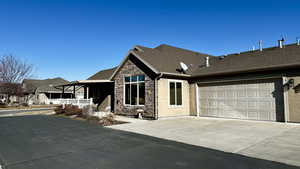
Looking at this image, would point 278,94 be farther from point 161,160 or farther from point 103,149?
point 103,149

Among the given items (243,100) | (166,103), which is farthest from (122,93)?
(243,100)

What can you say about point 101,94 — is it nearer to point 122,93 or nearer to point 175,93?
point 122,93

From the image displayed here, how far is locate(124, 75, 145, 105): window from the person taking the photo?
13320 mm

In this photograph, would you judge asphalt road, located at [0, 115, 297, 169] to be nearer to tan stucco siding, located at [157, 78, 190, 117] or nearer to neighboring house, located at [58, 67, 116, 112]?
tan stucco siding, located at [157, 78, 190, 117]

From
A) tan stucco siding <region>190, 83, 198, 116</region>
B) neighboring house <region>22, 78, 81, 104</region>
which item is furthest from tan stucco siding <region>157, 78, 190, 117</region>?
neighboring house <region>22, 78, 81, 104</region>

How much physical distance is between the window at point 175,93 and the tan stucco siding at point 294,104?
251 inches

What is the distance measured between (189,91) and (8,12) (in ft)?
49.0

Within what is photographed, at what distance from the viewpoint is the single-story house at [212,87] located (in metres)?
10.1

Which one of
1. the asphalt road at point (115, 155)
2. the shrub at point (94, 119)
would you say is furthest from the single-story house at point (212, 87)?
the asphalt road at point (115, 155)

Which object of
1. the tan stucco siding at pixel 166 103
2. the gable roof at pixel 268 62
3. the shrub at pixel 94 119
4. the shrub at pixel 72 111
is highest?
the gable roof at pixel 268 62

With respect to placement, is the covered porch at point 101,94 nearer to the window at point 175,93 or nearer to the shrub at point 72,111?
the shrub at point 72,111

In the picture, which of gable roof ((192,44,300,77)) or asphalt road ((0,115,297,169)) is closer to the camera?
asphalt road ((0,115,297,169))

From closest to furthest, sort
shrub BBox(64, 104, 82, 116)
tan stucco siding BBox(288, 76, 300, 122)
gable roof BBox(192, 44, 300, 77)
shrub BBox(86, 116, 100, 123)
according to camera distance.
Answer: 1. tan stucco siding BBox(288, 76, 300, 122)
2. gable roof BBox(192, 44, 300, 77)
3. shrub BBox(86, 116, 100, 123)
4. shrub BBox(64, 104, 82, 116)

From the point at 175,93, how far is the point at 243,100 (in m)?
4.39
